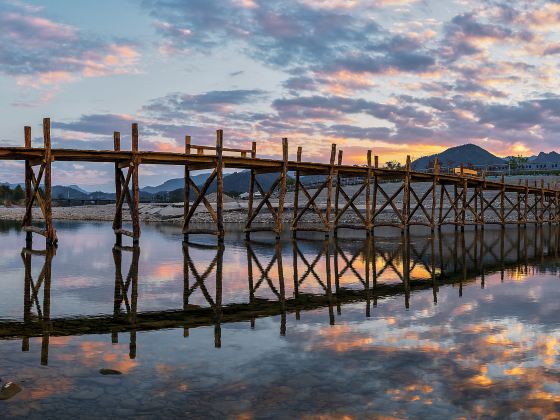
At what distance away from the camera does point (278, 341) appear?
7988 millimetres

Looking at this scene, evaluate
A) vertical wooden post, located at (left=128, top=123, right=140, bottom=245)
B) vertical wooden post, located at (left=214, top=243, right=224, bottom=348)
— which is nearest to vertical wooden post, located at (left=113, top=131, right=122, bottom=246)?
vertical wooden post, located at (left=128, top=123, right=140, bottom=245)

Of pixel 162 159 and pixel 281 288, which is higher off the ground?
pixel 162 159

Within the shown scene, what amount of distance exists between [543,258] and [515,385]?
17163 millimetres

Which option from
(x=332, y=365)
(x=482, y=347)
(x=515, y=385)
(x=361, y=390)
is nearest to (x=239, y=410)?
(x=361, y=390)

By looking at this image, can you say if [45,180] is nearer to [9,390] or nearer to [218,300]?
[218,300]

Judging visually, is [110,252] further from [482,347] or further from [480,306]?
[482,347]

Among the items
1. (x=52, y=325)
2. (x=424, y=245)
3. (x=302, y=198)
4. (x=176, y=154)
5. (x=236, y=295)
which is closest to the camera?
(x=52, y=325)

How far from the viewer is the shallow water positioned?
18.1 feet

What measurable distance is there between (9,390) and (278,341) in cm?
367

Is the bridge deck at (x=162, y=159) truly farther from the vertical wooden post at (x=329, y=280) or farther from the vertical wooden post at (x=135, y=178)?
the vertical wooden post at (x=329, y=280)

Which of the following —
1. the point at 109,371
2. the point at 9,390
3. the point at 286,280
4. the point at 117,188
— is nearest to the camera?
the point at 9,390

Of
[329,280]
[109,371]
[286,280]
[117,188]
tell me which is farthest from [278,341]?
[117,188]

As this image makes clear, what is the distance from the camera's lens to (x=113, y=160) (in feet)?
84.4

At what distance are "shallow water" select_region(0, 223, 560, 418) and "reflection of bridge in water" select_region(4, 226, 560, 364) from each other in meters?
0.07
